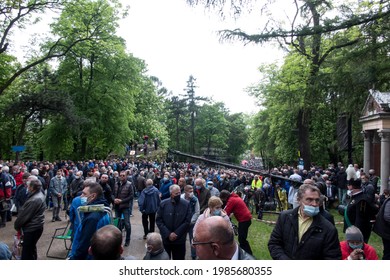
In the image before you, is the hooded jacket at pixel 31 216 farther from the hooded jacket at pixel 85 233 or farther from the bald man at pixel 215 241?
the bald man at pixel 215 241

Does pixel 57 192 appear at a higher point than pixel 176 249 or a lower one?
higher

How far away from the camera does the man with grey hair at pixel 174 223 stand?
651cm

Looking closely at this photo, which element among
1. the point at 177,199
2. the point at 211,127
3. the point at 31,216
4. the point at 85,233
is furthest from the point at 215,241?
the point at 211,127

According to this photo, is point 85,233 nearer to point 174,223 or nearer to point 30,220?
point 30,220

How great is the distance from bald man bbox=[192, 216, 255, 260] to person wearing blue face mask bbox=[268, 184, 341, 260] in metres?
1.33

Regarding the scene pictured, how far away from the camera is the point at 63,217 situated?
12758 millimetres

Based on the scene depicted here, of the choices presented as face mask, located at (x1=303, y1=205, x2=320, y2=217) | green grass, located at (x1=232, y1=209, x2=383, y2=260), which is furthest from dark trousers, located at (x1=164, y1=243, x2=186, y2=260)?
face mask, located at (x1=303, y1=205, x2=320, y2=217)

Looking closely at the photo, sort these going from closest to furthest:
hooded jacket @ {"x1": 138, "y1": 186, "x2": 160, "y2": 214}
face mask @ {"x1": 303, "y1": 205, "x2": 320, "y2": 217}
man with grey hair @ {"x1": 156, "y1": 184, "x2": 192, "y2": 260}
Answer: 1. face mask @ {"x1": 303, "y1": 205, "x2": 320, "y2": 217}
2. man with grey hair @ {"x1": 156, "y1": 184, "x2": 192, "y2": 260}
3. hooded jacket @ {"x1": 138, "y1": 186, "x2": 160, "y2": 214}

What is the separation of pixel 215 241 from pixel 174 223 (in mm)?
4049

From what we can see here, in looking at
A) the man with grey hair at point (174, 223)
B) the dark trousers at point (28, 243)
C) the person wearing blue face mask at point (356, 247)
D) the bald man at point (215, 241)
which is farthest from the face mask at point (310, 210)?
the dark trousers at point (28, 243)

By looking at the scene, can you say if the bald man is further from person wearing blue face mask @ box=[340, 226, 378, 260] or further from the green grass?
the green grass

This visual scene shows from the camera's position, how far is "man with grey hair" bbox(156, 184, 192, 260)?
651 cm

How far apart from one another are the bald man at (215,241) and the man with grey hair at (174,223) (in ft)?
12.6

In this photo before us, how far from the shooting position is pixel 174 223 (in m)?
6.59
